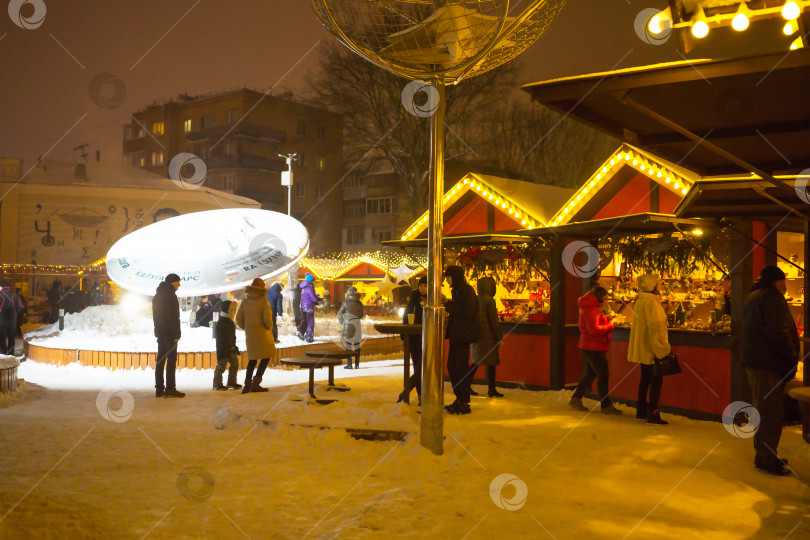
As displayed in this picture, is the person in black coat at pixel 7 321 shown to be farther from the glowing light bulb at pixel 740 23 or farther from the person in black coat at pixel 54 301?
the glowing light bulb at pixel 740 23

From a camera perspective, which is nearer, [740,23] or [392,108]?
[740,23]

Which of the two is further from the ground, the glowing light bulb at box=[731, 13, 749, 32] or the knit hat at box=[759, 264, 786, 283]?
the glowing light bulb at box=[731, 13, 749, 32]

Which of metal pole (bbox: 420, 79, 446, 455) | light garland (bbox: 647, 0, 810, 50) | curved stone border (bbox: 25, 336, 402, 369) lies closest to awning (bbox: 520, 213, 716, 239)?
metal pole (bbox: 420, 79, 446, 455)

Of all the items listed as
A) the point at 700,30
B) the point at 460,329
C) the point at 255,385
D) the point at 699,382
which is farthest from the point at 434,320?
the point at 255,385

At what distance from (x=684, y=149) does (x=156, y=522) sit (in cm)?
532

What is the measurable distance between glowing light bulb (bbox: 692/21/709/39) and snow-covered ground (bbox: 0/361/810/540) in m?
3.54

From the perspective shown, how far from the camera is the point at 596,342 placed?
32.4 ft

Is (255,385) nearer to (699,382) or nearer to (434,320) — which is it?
(434,320)

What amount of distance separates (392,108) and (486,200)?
55.3 ft

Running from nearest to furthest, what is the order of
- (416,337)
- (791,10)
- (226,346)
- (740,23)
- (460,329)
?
(791,10) → (740,23) → (460,329) → (416,337) → (226,346)

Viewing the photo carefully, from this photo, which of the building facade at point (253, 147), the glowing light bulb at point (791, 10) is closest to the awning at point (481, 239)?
the glowing light bulb at point (791, 10)

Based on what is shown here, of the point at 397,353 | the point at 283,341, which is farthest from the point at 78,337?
the point at 397,353

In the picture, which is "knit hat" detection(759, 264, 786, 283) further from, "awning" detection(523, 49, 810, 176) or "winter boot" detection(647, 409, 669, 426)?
"winter boot" detection(647, 409, 669, 426)

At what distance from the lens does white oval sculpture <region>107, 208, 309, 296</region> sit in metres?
17.6
